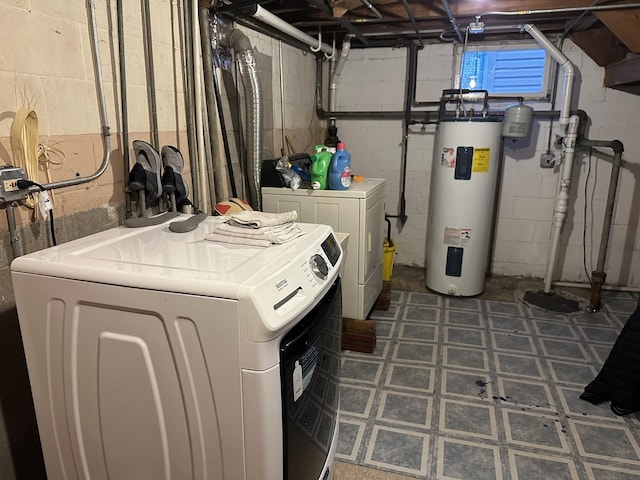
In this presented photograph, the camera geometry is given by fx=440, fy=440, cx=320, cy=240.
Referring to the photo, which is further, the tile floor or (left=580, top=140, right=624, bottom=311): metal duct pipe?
(left=580, top=140, right=624, bottom=311): metal duct pipe

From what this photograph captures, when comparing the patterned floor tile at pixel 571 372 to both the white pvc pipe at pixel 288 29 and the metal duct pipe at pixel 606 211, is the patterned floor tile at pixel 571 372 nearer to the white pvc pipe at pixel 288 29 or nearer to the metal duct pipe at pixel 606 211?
the metal duct pipe at pixel 606 211

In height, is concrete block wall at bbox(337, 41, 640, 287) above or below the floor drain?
above

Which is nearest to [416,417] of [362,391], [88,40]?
[362,391]

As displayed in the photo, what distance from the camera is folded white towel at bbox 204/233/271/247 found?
1.27 m

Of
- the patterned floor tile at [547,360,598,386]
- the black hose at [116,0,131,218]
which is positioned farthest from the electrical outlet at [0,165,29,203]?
the patterned floor tile at [547,360,598,386]

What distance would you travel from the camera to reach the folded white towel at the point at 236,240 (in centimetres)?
127

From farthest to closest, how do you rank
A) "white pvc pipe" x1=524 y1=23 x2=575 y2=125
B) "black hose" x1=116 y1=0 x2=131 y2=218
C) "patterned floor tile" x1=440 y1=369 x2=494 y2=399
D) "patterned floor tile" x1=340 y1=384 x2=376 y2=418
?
"white pvc pipe" x1=524 y1=23 x2=575 y2=125
"patterned floor tile" x1=440 y1=369 x2=494 y2=399
"patterned floor tile" x1=340 y1=384 x2=376 y2=418
"black hose" x1=116 y1=0 x2=131 y2=218

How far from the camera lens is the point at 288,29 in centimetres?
283

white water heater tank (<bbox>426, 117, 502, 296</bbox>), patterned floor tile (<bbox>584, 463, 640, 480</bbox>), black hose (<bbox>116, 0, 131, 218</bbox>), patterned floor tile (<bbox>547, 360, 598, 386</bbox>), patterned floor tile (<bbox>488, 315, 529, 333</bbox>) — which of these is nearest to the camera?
black hose (<bbox>116, 0, 131, 218</bbox>)

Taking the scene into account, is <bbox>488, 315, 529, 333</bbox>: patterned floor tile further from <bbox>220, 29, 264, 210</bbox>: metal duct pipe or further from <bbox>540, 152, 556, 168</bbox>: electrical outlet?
<bbox>220, 29, 264, 210</bbox>: metal duct pipe

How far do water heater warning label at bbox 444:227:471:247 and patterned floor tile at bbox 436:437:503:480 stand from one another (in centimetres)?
174

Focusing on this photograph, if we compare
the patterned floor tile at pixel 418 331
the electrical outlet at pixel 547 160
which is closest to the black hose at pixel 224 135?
the patterned floor tile at pixel 418 331

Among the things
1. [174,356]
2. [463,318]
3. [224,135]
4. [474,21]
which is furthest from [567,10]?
[174,356]

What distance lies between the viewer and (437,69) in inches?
144
